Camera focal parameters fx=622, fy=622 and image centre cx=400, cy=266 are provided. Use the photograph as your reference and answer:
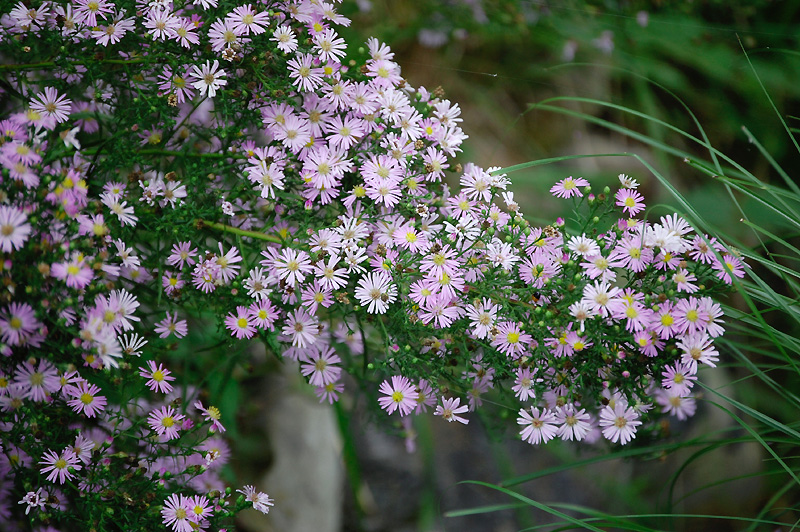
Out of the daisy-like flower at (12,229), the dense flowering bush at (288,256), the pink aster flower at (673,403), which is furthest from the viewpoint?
the pink aster flower at (673,403)

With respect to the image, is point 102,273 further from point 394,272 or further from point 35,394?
point 394,272

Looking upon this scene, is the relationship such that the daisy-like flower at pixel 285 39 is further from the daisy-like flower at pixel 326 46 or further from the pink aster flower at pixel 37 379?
the pink aster flower at pixel 37 379

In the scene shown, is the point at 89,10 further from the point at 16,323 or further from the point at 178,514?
the point at 178,514

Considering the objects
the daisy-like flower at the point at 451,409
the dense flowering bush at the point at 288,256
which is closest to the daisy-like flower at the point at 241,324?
the dense flowering bush at the point at 288,256

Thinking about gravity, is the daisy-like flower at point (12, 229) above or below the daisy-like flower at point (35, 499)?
above

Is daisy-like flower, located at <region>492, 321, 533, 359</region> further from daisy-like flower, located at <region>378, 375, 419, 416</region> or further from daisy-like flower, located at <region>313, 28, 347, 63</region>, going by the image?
daisy-like flower, located at <region>313, 28, 347, 63</region>

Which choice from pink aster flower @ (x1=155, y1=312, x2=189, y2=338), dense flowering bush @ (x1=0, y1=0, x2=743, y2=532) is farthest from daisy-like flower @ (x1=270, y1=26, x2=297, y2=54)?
pink aster flower @ (x1=155, y1=312, x2=189, y2=338)

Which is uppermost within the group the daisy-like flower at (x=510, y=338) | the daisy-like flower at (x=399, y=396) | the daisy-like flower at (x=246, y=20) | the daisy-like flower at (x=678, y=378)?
the daisy-like flower at (x=246, y=20)
